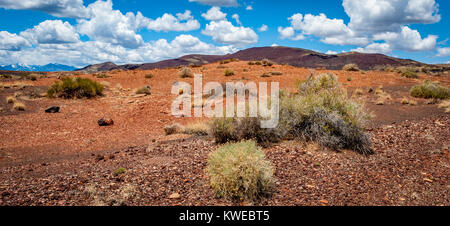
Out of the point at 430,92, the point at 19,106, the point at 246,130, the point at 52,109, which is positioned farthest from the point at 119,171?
the point at 430,92

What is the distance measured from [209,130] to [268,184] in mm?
3242

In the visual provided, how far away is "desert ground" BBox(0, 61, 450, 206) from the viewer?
171 inches

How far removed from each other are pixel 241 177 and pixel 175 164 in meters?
1.96

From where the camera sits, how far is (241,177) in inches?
170

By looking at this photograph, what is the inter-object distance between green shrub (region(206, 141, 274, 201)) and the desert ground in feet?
0.51

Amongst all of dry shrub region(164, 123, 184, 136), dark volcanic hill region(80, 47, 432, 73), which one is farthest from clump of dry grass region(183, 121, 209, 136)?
dark volcanic hill region(80, 47, 432, 73)

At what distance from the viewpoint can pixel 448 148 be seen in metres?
6.42

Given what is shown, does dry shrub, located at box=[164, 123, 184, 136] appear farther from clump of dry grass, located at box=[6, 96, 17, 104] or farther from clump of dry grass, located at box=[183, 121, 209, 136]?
clump of dry grass, located at box=[6, 96, 17, 104]

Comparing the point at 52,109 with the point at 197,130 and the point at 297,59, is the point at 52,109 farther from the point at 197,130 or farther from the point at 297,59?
the point at 297,59

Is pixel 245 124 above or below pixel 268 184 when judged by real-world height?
above

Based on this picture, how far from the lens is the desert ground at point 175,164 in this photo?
14.3 ft

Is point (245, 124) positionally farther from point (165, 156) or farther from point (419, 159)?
point (419, 159)

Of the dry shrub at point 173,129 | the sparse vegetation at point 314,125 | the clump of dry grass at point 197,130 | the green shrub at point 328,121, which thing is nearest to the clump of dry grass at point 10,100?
the dry shrub at point 173,129
